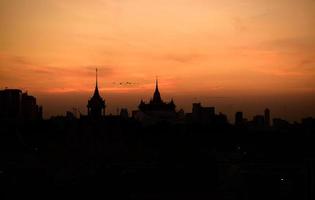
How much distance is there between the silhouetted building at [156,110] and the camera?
79675mm

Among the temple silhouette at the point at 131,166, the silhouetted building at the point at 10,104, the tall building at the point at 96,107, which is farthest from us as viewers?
the silhouetted building at the point at 10,104

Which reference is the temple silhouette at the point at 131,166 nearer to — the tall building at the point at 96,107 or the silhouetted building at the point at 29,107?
the tall building at the point at 96,107

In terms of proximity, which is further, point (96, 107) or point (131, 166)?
point (96, 107)

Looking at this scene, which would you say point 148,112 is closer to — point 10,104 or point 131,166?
point 10,104

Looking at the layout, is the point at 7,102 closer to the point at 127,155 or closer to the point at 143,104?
the point at 143,104

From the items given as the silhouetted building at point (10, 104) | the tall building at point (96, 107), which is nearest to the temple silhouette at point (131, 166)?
the tall building at point (96, 107)

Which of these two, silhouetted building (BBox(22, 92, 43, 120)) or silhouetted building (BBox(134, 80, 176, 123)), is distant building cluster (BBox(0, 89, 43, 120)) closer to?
silhouetted building (BBox(22, 92, 43, 120))

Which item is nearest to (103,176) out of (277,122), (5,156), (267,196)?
(267,196)

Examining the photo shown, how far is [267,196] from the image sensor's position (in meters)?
19.5

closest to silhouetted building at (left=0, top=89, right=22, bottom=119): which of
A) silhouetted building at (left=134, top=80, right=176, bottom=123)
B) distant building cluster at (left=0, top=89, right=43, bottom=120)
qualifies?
distant building cluster at (left=0, top=89, right=43, bottom=120)

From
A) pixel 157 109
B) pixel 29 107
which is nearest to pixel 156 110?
pixel 157 109

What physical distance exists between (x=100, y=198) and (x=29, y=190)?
289 cm

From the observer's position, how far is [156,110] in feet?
Result: 276

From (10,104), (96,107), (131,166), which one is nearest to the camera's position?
(131,166)
